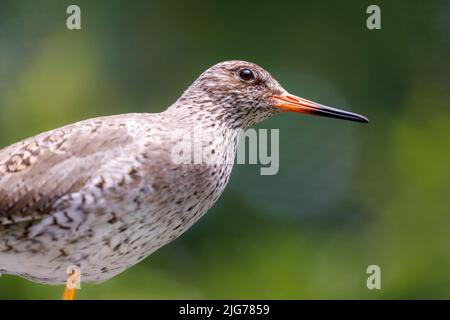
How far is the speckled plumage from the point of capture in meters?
4.40

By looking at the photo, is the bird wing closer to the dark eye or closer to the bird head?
the bird head

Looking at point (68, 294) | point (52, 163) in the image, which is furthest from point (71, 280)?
point (52, 163)

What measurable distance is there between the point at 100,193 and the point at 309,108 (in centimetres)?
135

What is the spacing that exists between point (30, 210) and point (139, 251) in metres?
0.59

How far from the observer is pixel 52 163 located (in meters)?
4.59

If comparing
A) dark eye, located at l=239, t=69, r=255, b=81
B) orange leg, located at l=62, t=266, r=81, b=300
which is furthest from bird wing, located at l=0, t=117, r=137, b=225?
dark eye, located at l=239, t=69, r=255, b=81

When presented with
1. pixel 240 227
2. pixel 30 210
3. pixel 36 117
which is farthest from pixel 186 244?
pixel 30 210

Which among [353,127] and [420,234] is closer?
[420,234]

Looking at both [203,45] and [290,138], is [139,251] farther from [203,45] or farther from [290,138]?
[290,138]

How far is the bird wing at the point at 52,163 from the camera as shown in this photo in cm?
446

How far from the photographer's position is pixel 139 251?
15.0 ft

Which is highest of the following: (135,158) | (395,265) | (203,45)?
(203,45)

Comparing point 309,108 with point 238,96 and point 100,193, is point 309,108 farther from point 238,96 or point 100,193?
point 100,193

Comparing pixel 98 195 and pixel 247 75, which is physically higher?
pixel 247 75
